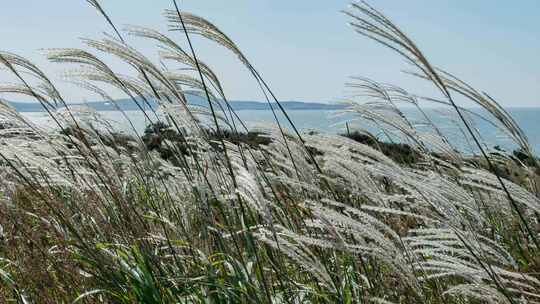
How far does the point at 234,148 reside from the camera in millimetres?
3061

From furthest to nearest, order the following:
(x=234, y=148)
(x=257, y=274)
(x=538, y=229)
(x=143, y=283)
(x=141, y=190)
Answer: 1. (x=141, y=190)
2. (x=538, y=229)
3. (x=234, y=148)
4. (x=143, y=283)
5. (x=257, y=274)

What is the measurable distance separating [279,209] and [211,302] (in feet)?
1.63

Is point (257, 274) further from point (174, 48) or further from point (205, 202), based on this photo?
point (174, 48)

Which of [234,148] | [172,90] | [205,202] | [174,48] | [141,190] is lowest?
[141,190]

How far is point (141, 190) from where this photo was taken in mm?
4672

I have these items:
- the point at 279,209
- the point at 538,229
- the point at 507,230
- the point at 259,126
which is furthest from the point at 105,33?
the point at 538,229

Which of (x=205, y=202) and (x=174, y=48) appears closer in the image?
(x=174, y=48)

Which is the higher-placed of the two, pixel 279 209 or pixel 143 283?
pixel 279 209

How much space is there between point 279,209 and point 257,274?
37 centimetres

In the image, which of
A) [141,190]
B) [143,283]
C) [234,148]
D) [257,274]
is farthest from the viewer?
[141,190]

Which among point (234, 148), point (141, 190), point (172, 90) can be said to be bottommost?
point (141, 190)

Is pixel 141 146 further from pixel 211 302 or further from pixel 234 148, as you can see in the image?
pixel 211 302

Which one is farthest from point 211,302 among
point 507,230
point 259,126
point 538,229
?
point 538,229

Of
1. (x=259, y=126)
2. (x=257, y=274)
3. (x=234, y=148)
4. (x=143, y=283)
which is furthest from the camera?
(x=234, y=148)
